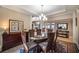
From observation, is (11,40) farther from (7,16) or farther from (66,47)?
(66,47)

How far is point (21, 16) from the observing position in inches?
73.0

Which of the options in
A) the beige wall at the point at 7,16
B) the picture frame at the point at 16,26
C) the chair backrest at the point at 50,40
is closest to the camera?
the beige wall at the point at 7,16

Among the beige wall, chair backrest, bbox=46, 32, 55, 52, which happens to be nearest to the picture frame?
the beige wall

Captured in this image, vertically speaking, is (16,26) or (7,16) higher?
(7,16)

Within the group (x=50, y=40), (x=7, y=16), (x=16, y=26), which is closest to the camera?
(x=7, y=16)

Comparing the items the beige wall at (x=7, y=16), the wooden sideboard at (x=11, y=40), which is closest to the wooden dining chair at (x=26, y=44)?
the wooden sideboard at (x=11, y=40)

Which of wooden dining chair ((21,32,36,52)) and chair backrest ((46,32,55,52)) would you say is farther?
chair backrest ((46,32,55,52))

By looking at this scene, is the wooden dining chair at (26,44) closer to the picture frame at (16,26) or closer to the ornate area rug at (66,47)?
the picture frame at (16,26)

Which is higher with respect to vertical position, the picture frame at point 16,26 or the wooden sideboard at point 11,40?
the picture frame at point 16,26

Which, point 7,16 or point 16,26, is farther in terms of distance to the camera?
point 16,26

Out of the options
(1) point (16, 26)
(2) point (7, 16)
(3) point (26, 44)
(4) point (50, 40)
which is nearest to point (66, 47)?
(4) point (50, 40)

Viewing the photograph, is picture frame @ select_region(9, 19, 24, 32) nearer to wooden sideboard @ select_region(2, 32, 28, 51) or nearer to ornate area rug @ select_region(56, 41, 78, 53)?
wooden sideboard @ select_region(2, 32, 28, 51)
